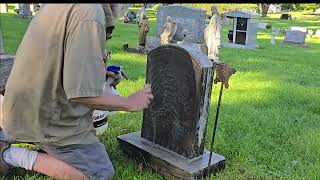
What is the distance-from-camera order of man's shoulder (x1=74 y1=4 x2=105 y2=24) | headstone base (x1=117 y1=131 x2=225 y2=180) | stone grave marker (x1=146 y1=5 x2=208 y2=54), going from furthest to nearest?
stone grave marker (x1=146 y1=5 x2=208 y2=54) → headstone base (x1=117 y1=131 x2=225 y2=180) → man's shoulder (x1=74 y1=4 x2=105 y2=24)

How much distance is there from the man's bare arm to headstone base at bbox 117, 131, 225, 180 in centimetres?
78

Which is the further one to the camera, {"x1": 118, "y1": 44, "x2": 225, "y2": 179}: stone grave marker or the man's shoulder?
{"x1": 118, "y1": 44, "x2": 225, "y2": 179}: stone grave marker

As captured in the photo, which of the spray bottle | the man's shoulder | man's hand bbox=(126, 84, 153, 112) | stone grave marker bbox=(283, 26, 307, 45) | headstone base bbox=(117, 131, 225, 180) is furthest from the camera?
stone grave marker bbox=(283, 26, 307, 45)

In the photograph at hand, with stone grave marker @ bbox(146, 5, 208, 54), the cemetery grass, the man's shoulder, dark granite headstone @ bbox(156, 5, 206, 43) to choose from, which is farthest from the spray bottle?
dark granite headstone @ bbox(156, 5, 206, 43)

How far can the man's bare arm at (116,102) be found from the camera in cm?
251

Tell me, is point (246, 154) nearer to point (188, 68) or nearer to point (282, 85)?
point (188, 68)

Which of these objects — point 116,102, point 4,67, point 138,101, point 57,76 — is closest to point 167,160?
point 138,101

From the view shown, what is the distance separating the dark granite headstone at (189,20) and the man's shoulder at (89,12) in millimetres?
8706

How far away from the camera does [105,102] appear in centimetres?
254

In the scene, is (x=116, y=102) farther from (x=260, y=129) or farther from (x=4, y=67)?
(x=4, y=67)

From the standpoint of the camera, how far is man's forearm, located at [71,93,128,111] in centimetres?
250

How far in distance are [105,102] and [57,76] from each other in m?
0.35

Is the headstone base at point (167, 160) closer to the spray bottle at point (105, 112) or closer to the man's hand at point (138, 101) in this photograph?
the spray bottle at point (105, 112)

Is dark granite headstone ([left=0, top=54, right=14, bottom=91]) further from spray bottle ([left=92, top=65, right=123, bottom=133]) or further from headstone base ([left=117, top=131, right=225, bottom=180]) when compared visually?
headstone base ([left=117, top=131, right=225, bottom=180])
